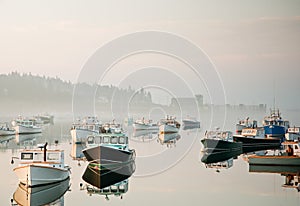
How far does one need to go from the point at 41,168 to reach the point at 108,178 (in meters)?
5.23

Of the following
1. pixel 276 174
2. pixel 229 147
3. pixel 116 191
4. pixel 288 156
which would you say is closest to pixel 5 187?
pixel 116 191

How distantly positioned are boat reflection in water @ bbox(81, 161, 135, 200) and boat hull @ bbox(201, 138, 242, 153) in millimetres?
10942

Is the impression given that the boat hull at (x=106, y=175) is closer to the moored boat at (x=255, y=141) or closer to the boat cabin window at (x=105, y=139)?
the boat cabin window at (x=105, y=139)

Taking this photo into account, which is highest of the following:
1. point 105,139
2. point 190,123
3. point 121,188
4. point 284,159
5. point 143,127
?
point 105,139

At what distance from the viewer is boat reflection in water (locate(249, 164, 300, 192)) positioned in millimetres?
33862

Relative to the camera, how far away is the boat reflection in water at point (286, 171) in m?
33.9

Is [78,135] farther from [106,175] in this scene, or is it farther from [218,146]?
[106,175]

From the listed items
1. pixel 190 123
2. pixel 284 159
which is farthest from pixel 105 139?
pixel 190 123

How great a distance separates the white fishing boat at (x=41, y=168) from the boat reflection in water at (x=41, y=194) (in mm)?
267

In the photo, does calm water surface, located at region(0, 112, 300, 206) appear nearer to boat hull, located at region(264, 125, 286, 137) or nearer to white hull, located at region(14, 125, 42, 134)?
boat hull, located at region(264, 125, 286, 137)

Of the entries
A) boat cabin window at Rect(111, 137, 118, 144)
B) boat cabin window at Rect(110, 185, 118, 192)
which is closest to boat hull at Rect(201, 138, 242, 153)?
boat cabin window at Rect(111, 137, 118, 144)

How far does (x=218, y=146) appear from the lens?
4988 cm

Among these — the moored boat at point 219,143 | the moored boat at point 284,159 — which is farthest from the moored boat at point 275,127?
the moored boat at point 284,159

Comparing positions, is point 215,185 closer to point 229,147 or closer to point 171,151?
point 229,147
